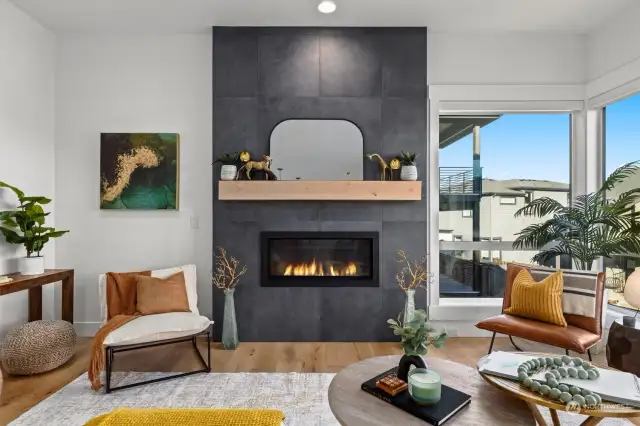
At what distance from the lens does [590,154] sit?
139 inches

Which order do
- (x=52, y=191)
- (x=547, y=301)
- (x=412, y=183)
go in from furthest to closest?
(x=52, y=191) < (x=412, y=183) < (x=547, y=301)

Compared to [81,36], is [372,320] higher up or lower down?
lower down

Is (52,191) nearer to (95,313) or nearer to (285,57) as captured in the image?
(95,313)

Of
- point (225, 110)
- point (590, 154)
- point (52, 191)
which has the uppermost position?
point (225, 110)

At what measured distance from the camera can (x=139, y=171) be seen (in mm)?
3525

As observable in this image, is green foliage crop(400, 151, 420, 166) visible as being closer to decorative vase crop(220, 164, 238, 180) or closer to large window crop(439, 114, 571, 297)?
large window crop(439, 114, 571, 297)

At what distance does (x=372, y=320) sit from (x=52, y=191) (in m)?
3.24

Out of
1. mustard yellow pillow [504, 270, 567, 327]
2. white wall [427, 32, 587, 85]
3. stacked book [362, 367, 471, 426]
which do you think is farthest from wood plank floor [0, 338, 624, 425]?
white wall [427, 32, 587, 85]

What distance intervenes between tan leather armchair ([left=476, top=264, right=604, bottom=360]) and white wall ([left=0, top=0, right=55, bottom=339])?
377 centimetres

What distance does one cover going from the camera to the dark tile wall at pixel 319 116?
344 cm

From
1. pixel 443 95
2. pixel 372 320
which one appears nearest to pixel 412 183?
pixel 443 95

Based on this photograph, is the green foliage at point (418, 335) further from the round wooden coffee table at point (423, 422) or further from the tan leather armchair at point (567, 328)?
the tan leather armchair at point (567, 328)

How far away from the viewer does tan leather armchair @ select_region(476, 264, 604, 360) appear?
8.04 ft

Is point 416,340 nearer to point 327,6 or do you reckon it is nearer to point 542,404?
point 542,404
